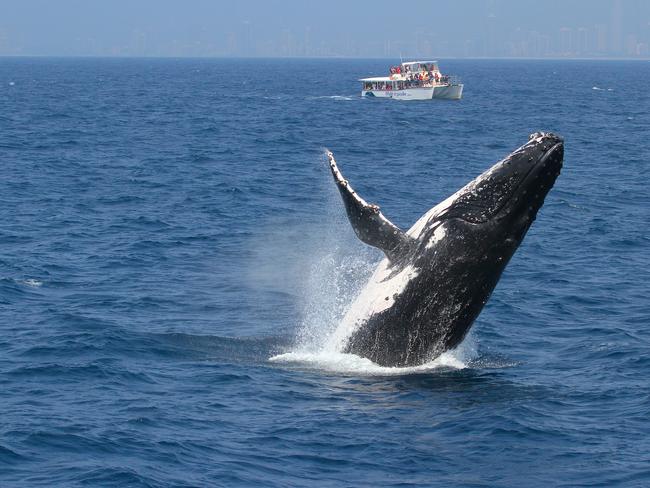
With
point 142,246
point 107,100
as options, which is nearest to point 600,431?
point 142,246

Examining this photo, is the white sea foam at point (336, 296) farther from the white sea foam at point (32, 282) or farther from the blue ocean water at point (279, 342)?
the white sea foam at point (32, 282)

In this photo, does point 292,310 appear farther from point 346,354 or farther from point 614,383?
point 614,383

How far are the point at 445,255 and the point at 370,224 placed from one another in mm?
1423

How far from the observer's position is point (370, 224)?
65.6 ft

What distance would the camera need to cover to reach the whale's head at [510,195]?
18781 millimetres

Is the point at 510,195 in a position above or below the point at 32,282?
above

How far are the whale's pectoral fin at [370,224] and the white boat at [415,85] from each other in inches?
4170

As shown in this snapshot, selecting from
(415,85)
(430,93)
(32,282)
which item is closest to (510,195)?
(32,282)

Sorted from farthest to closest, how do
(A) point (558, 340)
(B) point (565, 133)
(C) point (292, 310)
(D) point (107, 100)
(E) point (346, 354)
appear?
(D) point (107, 100), (B) point (565, 133), (C) point (292, 310), (A) point (558, 340), (E) point (346, 354)

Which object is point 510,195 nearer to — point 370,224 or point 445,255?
point 445,255

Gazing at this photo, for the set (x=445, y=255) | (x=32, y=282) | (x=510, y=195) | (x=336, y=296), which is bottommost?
(x=32, y=282)

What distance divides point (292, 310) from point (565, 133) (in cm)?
5744

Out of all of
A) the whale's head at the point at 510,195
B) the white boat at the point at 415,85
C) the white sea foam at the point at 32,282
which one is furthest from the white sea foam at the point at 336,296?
the white boat at the point at 415,85

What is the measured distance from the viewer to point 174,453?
56.1 feet
